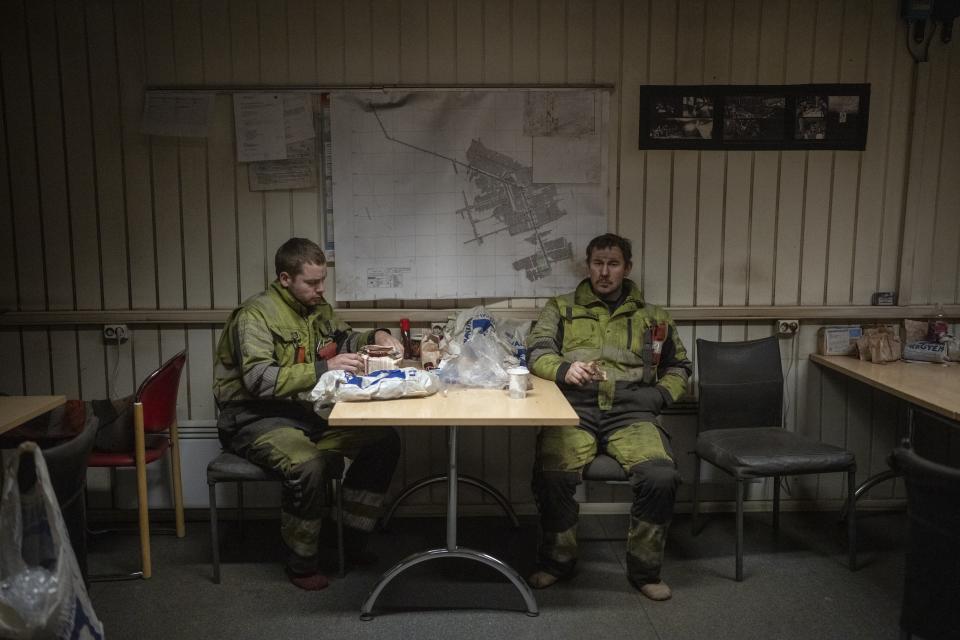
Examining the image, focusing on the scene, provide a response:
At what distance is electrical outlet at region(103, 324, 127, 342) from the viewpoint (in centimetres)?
314

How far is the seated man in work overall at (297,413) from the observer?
2541 millimetres

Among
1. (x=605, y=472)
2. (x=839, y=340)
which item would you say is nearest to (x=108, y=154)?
(x=605, y=472)

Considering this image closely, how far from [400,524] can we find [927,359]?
2.57m

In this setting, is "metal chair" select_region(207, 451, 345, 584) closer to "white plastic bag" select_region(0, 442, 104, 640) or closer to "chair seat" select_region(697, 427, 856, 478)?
"white plastic bag" select_region(0, 442, 104, 640)

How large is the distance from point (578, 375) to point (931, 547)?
1.34 metres

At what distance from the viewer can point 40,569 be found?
5.25 feet

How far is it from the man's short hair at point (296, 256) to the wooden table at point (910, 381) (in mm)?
2327

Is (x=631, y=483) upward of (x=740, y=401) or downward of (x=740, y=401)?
downward

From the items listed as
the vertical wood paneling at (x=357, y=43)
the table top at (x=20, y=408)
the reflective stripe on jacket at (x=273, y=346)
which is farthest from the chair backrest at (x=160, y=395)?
the vertical wood paneling at (x=357, y=43)

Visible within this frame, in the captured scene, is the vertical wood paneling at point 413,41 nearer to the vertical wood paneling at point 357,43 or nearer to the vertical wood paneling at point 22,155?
the vertical wood paneling at point 357,43

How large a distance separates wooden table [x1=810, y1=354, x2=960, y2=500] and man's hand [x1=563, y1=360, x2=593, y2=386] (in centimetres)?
117

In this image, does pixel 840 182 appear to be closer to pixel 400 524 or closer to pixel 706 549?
pixel 706 549

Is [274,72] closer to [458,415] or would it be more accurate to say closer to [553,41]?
[553,41]

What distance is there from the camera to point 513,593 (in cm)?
260
